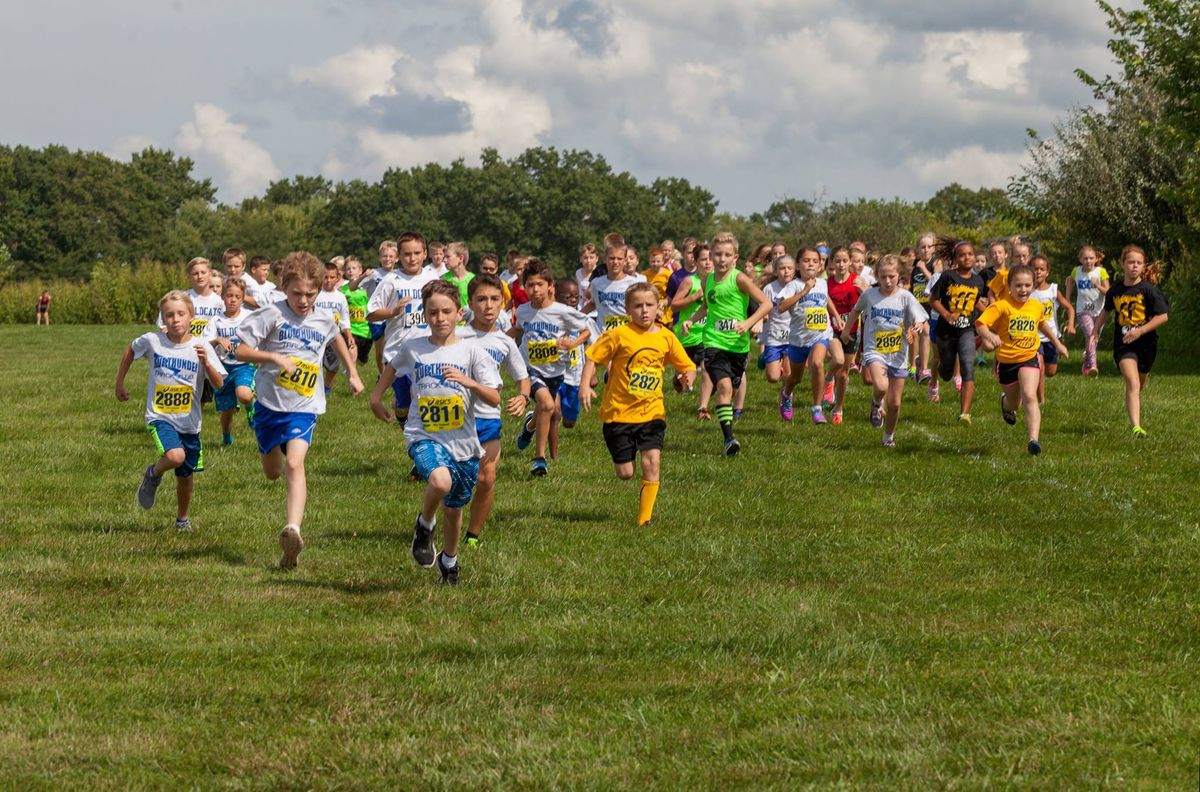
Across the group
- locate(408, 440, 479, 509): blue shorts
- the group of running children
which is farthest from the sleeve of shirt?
locate(408, 440, 479, 509): blue shorts

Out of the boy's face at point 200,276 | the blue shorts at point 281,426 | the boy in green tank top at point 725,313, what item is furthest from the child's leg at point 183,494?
the boy in green tank top at point 725,313

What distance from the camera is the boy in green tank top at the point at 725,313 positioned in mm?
15078

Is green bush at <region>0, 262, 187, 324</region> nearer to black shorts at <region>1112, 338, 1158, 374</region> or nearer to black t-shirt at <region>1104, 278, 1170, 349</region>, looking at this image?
black t-shirt at <region>1104, 278, 1170, 349</region>

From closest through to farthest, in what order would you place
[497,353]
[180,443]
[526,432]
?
[497,353] < [180,443] < [526,432]

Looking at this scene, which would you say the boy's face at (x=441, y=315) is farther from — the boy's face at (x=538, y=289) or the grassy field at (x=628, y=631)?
the boy's face at (x=538, y=289)

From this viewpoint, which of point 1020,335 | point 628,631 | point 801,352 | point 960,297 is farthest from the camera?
point 960,297

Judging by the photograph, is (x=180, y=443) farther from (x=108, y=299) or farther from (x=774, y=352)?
(x=108, y=299)

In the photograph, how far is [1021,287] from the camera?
1459 centimetres

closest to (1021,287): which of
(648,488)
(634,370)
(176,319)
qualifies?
(634,370)

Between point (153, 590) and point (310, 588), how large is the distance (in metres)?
0.90

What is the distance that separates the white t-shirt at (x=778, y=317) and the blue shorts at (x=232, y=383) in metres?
5.67

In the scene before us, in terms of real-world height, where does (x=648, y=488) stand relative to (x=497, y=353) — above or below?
below

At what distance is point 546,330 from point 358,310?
1003 cm

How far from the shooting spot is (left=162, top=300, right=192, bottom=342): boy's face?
10922 millimetres
